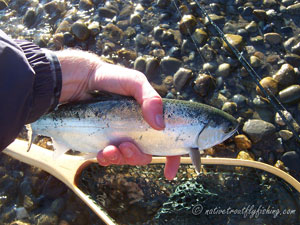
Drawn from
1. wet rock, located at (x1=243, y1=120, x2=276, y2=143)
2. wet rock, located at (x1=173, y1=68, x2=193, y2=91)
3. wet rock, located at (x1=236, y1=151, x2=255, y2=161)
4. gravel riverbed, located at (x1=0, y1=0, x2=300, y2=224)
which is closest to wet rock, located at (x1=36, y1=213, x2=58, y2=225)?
gravel riverbed, located at (x1=0, y1=0, x2=300, y2=224)

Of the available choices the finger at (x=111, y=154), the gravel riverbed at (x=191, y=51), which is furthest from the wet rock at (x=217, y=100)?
the finger at (x=111, y=154)

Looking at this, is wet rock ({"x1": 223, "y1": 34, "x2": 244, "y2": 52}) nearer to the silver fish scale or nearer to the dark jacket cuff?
the silver fish scale

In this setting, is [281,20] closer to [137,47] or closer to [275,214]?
[137,47]

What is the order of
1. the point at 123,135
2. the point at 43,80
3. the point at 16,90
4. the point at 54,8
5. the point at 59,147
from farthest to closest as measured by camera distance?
the point at 54,8 → the point at 59,147 → the point at 123,135 → the point at 43,80 → the point at 16,90

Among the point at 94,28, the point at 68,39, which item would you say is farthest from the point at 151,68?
the point at 68,39

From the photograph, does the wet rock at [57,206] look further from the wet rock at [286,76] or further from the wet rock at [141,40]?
the wet rock at [286,76]

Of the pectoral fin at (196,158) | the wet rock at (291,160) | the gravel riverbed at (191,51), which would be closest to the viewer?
the pectoral fin at (196,158)

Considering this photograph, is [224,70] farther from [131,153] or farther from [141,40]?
[131,153]

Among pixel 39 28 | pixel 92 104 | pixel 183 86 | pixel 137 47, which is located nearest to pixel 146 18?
pixel 137 47
